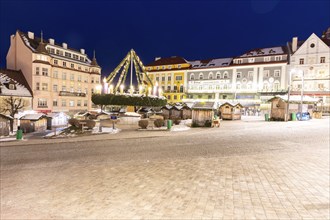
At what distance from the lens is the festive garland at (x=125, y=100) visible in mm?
18048

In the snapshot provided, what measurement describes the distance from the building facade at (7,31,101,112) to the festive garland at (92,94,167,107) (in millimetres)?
30316

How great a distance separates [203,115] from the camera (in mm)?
25922

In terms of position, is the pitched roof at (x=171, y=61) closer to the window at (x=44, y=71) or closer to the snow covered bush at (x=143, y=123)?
the window at (x=44, y=71)

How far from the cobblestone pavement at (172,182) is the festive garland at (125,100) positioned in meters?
5.07

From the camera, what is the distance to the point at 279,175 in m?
8.60

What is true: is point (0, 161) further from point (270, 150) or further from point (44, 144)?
point (270, 150)

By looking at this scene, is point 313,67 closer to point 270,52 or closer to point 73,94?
point 270,52

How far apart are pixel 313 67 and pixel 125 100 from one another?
47663 millimetres

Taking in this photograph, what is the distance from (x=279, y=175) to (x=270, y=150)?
4430 millimetres

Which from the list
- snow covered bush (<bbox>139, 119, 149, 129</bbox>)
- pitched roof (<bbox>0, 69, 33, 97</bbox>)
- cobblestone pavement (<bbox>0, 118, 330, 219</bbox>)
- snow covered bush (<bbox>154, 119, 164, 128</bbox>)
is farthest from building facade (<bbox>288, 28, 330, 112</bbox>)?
pitched roof (<bbox>0, 69, 33, 97</bbox>)

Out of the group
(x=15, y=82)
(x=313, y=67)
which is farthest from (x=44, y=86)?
(x=313, y=67)

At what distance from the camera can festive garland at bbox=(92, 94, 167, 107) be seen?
1805 cm

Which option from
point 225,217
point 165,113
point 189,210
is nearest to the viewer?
point 225,217

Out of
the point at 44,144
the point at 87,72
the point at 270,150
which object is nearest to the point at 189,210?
the point at 270,150
